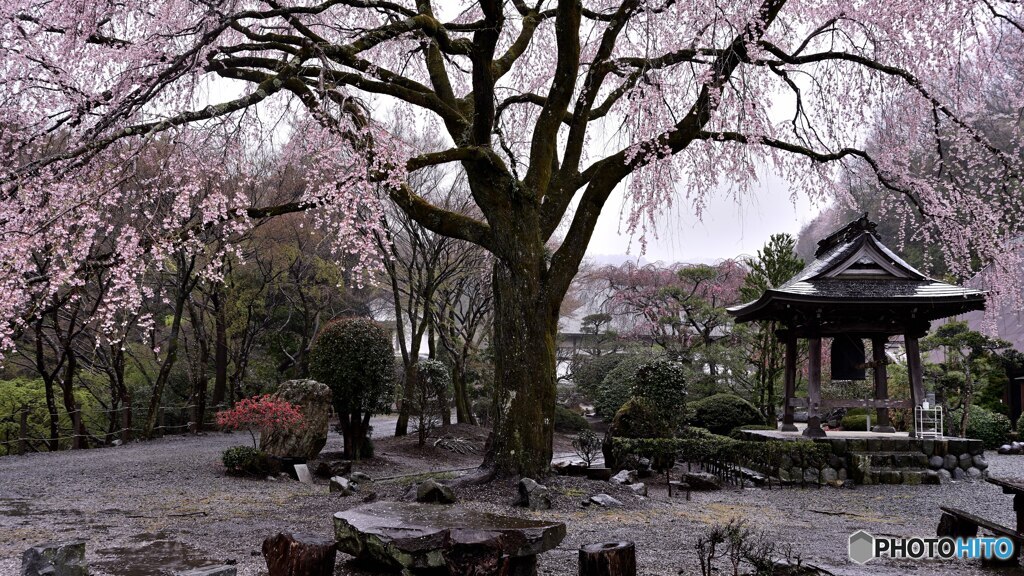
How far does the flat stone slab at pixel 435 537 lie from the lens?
390 cm

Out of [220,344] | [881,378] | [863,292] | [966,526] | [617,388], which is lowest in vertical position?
[966,526]

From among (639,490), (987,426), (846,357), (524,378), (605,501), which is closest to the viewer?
(605,501)

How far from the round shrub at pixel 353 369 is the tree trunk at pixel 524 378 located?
367cm

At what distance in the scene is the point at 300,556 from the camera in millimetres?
3926

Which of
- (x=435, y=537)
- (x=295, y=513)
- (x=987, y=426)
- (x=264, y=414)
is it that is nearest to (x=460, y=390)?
(x=264, y=414)

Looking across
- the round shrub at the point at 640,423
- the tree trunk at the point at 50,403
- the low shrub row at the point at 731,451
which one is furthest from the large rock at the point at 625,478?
the tree trunk at the point at 50,403

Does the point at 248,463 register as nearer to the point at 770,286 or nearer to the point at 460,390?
the point at 460,390

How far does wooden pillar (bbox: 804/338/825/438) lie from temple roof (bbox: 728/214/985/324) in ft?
1.70

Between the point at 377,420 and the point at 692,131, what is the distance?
16.4 metres

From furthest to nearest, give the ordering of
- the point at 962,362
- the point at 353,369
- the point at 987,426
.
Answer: the point at 962,362 < the point at 987,426 < the point at 353,369

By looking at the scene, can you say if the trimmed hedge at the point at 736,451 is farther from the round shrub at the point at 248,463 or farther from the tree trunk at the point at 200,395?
the tree trunk at the point at 200,395

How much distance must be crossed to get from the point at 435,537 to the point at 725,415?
10839mm

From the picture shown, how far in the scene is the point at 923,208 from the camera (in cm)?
891

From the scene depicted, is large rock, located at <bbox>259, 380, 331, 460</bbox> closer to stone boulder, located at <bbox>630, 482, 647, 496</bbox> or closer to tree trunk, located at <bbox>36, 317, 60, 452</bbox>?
tree trunk, located at <bbox>36, 317, 60, 452</bbox>
